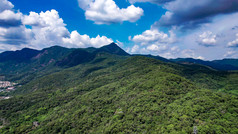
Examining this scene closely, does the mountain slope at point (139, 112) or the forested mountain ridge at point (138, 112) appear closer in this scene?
the forested mountain ridge at point (138, 112)

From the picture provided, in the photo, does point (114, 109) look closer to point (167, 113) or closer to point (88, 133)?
point (88, 133)

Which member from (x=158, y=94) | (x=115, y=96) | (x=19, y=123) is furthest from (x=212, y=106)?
(x=19, y=123)

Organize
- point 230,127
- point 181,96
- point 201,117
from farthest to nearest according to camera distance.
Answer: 1. point 181,96
2. point 201,117
3. point 230,127

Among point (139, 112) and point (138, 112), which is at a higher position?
point (139, 112)

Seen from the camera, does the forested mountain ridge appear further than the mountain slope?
No

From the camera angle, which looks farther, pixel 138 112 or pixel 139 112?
pixel 138 112

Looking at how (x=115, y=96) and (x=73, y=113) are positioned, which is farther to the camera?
(x=115, y=96)

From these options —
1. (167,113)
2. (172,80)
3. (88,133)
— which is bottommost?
(88,133)

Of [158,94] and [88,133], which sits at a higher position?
[158,94]

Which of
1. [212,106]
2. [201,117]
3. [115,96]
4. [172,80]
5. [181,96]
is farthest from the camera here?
[115,96]

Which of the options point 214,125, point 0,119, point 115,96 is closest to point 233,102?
point 214,125
